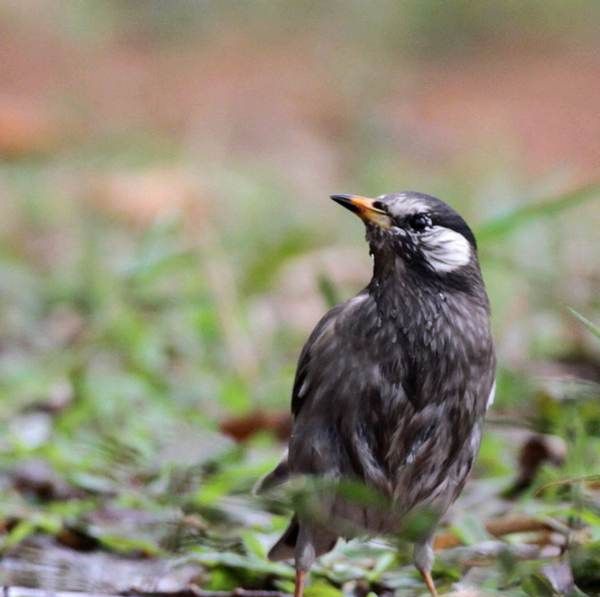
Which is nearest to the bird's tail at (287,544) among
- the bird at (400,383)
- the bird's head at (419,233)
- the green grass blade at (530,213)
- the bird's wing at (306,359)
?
the bird at (400,383)

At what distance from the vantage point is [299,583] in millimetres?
3969

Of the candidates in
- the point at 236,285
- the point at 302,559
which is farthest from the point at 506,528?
the point at 236,285

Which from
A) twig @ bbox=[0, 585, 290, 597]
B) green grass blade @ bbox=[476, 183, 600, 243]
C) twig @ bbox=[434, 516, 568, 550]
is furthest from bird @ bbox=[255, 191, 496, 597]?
green grass blade @ bbox=[476, 183, 600, 243]

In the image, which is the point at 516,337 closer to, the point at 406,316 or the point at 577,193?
the point at 577,193

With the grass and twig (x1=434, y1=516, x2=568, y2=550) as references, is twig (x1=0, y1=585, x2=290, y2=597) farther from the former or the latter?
twig (x1=434, y1=516, x2=568, y2=550)

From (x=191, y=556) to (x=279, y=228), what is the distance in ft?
15.9

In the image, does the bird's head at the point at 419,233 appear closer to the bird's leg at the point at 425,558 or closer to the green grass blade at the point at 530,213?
the bird's leg at the point at 425,558

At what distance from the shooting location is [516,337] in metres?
6.95

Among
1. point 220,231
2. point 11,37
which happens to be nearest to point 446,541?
point 220,231

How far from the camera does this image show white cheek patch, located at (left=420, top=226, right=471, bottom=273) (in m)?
4.02

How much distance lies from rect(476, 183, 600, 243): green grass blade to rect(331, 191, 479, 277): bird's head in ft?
3.28

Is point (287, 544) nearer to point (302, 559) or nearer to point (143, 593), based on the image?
point (302, 559)

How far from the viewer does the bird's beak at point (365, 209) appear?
3.97m

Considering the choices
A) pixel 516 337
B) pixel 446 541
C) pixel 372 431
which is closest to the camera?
pixel 372 431
